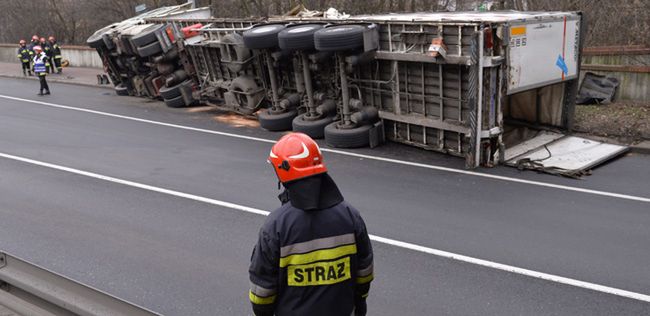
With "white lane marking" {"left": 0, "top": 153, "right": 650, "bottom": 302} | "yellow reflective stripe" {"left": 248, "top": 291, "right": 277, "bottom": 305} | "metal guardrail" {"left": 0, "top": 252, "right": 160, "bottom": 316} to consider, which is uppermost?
"yellow reflective stripe" {"left": 248, "top": 291, "right": 277, "bottom": 305}

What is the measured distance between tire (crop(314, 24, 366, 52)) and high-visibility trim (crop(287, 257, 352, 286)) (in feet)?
26.3

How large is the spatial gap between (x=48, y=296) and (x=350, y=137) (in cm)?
776

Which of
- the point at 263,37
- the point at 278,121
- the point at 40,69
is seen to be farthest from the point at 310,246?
the point at 40,69

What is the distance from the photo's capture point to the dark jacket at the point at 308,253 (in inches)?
122

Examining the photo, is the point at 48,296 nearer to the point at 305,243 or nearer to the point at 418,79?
the point at 305,243

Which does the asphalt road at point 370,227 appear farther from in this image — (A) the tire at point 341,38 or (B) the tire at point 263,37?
(B) the tire at point 263,37

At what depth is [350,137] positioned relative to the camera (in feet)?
37.7

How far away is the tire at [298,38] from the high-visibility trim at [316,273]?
891 cm

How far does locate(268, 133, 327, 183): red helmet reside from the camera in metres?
3.07

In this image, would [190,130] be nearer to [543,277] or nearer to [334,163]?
[334,163]

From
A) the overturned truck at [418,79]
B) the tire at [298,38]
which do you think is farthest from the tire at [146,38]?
the tire at [298,38]

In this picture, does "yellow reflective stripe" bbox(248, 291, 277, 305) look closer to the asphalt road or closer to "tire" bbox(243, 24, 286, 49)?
the asphalt road

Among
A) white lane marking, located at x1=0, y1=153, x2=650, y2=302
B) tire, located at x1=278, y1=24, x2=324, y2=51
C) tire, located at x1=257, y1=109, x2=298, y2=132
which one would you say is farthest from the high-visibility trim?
tire, located at x1=257, y1=109, x2=298, y2=132

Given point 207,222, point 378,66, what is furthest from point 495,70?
point 207,222
